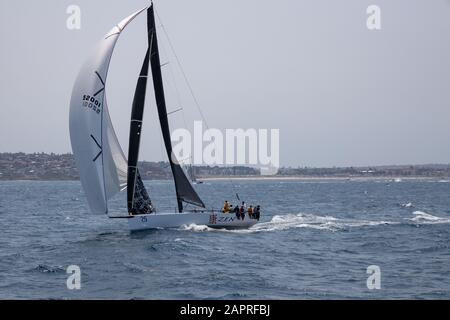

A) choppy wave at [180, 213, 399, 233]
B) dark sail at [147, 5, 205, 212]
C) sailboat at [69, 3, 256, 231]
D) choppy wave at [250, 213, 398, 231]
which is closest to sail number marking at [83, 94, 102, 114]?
sailboat at [69, 3, 256, 231]

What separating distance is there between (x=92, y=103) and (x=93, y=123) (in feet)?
2.96

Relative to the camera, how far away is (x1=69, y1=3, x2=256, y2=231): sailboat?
29022 millimetres

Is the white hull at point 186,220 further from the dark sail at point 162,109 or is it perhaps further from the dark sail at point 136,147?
the dark sail at point 162,109

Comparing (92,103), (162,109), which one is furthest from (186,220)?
(92,103)

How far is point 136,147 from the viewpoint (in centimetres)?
3203

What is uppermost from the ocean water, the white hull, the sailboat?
the sailboat

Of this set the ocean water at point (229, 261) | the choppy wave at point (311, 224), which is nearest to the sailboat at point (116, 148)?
the ocean water at point (229, 261)

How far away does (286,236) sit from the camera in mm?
33531

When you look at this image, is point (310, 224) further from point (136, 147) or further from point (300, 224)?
point (136, 147)

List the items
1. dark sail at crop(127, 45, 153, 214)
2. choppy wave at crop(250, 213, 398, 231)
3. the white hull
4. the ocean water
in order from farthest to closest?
choppy wave at crop(250, 213, 398, 231) < dark sail at crop(127, 45, 153, 214) < the white hull < the ocean water

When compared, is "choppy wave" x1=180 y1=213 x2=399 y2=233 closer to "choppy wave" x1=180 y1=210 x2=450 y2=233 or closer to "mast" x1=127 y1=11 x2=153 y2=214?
"choppy wave" x1=180 y1=210 x2=450 y2=233

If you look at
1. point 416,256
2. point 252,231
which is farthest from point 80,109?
point 416,256

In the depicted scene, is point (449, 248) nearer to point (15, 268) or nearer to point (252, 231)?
point (252, 231)
